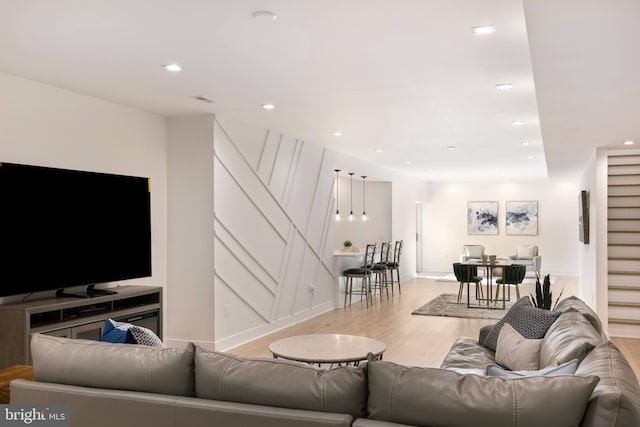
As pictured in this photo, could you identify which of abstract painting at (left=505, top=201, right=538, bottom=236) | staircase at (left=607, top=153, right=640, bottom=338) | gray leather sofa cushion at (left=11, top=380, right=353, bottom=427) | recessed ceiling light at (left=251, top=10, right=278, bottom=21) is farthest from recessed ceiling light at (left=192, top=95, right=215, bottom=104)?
abstract painting at (left=505, top=201, right=538, bottom=236)

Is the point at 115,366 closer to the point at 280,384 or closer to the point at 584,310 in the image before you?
the point at 280,384

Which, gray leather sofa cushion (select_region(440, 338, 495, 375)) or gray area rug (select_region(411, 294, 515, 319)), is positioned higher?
gray leather sofa cushion (select_region(440, 338, 495, 375))

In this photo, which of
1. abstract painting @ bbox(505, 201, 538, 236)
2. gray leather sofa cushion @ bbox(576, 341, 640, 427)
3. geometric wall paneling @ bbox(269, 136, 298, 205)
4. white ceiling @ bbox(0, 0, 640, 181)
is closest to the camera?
gray leather sofa cushion @ bbox(576, 341, 640, 427)

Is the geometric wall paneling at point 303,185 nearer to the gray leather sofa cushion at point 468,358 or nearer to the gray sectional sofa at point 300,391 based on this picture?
the gray leather sofa cushion at point 468,358

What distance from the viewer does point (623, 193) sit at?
23.9ft

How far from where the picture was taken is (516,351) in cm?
339

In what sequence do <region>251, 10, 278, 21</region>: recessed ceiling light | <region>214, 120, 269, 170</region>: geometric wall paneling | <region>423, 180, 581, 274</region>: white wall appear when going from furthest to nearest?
1. <region>423, 180, 581, 274</region>: white wall
2. <region>214, 120, 269, 170</region>: geometric wall paneling
3. <region>251, 10, 278, 21</region>: recessed ceiling light

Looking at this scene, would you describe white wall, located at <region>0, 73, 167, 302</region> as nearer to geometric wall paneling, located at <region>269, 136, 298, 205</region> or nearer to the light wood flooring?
geometric wall paneling, located at <region>269, 136, 298, 205</region>

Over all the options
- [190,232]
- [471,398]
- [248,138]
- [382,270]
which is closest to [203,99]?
[248,138]

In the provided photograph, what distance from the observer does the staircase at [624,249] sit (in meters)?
7.13

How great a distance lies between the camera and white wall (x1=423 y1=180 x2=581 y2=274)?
1487 cm

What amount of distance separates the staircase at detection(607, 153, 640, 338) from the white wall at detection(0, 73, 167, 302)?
5.64 meters

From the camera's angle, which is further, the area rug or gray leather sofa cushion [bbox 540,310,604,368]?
the area rug

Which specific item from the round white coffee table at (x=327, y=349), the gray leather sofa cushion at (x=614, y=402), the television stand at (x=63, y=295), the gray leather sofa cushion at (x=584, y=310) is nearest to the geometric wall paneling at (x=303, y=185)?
the television stand at (x=63, y=295)
